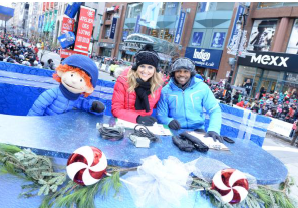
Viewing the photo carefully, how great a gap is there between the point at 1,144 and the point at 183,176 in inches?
37.4

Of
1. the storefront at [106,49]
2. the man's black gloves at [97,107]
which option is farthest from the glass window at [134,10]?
the man's black gloves at [97,107]

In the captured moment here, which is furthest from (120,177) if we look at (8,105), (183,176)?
(8,105)

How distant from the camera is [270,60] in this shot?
16719 mm

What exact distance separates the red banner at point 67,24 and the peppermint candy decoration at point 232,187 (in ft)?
25.9

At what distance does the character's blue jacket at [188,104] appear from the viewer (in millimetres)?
2744

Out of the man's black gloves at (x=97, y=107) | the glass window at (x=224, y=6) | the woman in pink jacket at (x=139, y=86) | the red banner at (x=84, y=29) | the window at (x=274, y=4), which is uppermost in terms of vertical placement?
the glass window at (x=224, y=6)

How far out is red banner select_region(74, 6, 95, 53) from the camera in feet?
25.2

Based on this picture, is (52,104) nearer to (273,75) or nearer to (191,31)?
(273,75)

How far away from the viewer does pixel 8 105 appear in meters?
3.48

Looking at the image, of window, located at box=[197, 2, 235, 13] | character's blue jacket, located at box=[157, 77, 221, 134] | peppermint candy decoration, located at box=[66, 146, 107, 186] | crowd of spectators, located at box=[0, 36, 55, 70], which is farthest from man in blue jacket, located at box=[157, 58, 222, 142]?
window, located at box=[197, 2, 235, 13]

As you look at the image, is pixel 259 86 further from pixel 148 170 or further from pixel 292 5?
pixel 148 170

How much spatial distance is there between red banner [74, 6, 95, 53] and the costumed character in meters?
5.92

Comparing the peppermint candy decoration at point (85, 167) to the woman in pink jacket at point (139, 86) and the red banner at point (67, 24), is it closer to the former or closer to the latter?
the woman in pink jacket at point (139, 86)

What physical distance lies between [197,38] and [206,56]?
117 inches
